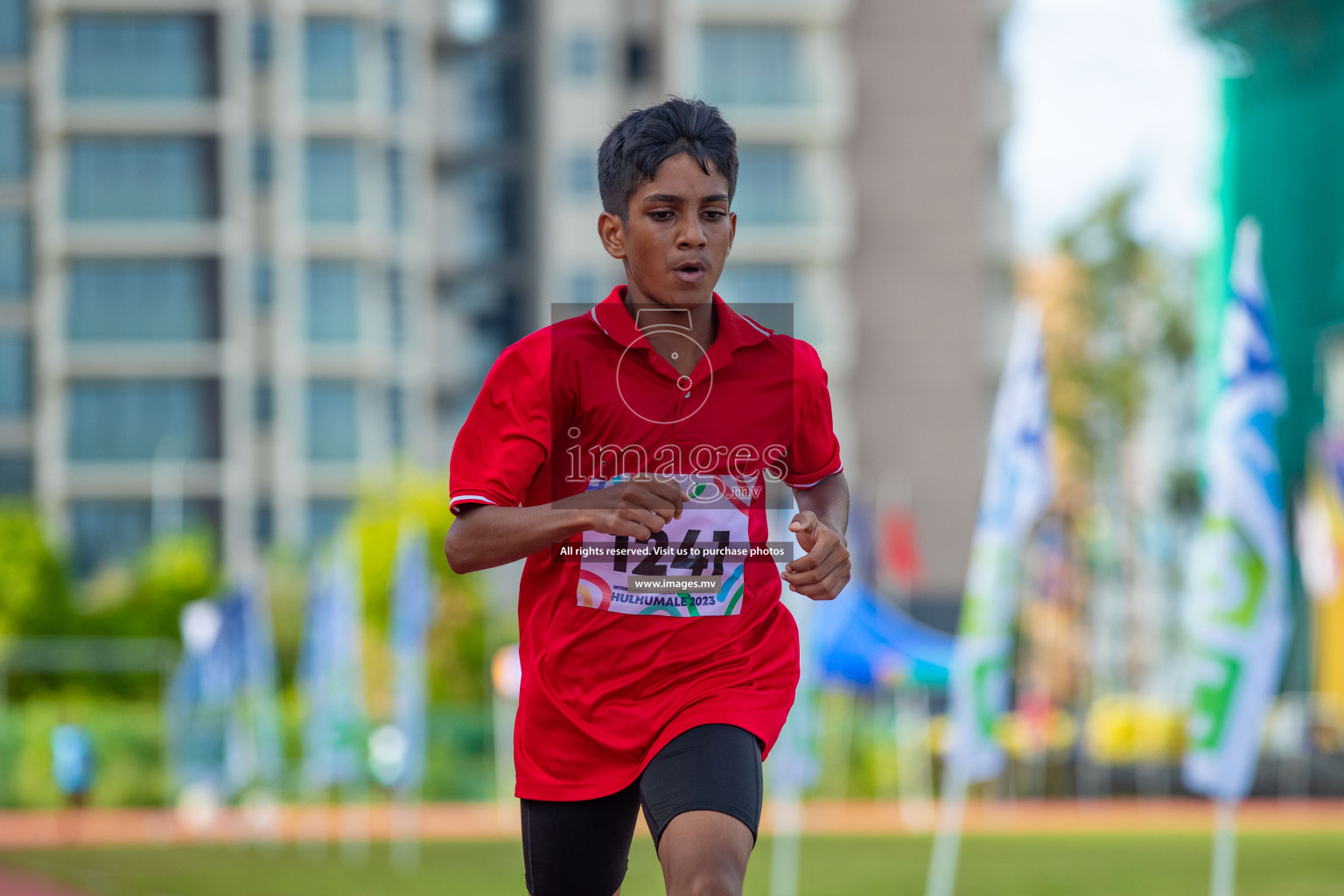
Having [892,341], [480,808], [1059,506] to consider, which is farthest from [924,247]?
[480,808]

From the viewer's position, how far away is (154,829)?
29.9 meters

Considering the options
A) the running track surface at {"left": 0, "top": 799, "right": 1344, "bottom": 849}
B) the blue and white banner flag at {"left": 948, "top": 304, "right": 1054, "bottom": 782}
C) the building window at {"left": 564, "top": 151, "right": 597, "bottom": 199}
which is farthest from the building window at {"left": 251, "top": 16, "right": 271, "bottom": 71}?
the blue and white banner flag at {"left": 948, "top": 304, "right": 1054, "bottom": 782}

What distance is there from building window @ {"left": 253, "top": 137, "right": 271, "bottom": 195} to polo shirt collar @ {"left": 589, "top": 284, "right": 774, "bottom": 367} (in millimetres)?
55060

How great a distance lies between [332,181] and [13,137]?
31.9 ft

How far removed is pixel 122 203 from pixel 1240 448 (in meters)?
49.4

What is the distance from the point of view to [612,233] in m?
4.14

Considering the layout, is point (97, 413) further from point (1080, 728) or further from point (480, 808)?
point (1080, 728)

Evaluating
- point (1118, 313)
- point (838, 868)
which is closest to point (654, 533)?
point (838, 868)

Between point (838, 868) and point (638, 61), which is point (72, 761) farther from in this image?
point (638, 61)

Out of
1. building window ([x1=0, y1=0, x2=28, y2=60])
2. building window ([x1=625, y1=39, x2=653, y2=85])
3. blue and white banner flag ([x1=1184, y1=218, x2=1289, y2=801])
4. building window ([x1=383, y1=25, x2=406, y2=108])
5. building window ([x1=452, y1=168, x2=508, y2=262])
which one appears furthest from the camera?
building window ([x1=452, y1=168, x2=508, y2=262])

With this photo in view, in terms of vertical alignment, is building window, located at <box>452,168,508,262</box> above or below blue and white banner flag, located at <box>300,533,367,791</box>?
above

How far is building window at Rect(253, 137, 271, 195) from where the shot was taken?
5744 cm

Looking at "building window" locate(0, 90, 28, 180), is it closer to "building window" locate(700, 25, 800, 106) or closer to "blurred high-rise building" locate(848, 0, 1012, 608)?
"building window" locate(700, 25, 800, 106)

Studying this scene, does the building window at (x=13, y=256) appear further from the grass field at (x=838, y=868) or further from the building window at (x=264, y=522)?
the grass field at (x=838, y=868)
